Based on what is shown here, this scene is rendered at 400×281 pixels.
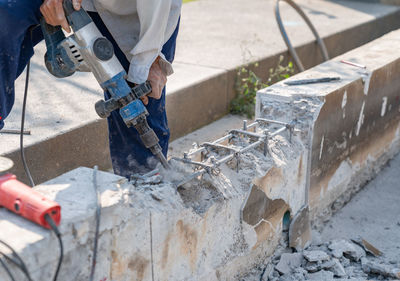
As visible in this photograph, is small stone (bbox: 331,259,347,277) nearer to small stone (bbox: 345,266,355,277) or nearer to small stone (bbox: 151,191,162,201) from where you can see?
small stone (bbox: 345,266,355,277)

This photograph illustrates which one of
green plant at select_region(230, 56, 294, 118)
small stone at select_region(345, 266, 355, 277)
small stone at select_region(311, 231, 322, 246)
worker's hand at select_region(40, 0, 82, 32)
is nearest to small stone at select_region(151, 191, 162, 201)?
worker's hand at select_region(40, 0, 82, 32)

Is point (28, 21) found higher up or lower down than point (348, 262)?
higher up

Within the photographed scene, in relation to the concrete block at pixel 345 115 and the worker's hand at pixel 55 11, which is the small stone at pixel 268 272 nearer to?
the concrete block at pixel 345 115

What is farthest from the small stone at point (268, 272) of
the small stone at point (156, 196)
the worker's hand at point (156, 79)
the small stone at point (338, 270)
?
the worker's hand at point (156, 79)

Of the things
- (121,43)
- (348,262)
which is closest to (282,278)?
(348,262)

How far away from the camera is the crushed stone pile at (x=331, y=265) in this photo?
2.64m

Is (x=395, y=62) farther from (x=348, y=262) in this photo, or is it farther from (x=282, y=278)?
(x=282, y=278)

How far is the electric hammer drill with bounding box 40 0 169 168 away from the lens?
224 centimetres

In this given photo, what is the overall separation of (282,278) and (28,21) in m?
1.65

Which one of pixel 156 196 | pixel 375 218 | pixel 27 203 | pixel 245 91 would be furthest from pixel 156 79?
pixel 245 91

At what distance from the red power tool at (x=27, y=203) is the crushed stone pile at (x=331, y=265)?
53.4 inches

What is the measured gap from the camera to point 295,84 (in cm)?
314

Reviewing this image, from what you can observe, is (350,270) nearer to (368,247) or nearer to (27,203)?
(368,247)

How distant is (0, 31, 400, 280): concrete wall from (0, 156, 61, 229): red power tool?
0.04 m
